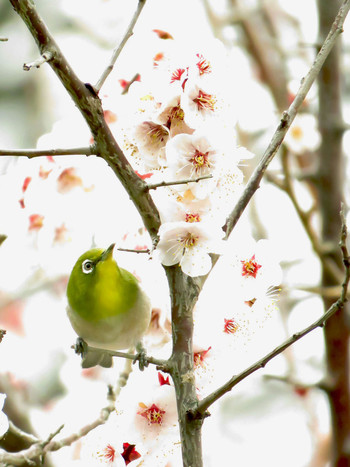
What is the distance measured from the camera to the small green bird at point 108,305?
181 centimetres

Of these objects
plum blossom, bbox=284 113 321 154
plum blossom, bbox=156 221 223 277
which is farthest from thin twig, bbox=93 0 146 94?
plum blossom, bbox=284 113 321 154

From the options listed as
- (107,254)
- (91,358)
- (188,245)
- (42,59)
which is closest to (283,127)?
(188,245)

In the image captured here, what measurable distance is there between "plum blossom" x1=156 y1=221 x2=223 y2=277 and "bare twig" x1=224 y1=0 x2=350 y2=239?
83 mm

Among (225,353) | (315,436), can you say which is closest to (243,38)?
(315,436)

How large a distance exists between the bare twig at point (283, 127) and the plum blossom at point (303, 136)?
8.40 ft

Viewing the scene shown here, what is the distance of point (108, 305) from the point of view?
185 centimetres

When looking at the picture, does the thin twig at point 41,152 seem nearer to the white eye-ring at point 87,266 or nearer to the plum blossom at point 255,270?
the plum blossom at point 255,270

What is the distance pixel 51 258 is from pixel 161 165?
0.73 meters

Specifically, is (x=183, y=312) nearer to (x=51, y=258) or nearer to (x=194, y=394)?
(x=194, y=394)

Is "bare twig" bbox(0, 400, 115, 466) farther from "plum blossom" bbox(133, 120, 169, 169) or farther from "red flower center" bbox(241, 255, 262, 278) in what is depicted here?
"plum blossom" bbox(133, 120, 169, 169)

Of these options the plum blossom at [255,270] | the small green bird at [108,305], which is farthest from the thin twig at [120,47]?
the small green bird at [108,305]

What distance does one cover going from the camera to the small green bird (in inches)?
71.1

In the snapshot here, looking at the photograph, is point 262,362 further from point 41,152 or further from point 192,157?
point 41,152

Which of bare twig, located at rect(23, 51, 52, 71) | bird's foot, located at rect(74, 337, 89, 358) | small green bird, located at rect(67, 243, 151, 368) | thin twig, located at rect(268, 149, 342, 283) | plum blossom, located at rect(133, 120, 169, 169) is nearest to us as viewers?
bare twig, located at rect(23, 51, 52, 71)
